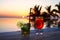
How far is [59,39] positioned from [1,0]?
80.1 inches

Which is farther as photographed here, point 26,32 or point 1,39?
point 26,32

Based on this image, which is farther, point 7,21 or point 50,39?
point 7,21

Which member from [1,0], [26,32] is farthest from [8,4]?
[26,32]

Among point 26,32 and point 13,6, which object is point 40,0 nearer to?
point 13,6

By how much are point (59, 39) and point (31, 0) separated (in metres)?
2.22

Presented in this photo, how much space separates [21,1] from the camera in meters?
3.39

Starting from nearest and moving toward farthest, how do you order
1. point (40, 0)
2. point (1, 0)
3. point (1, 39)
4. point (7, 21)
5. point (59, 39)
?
point (1, 39)
point (59, 39)
point (7, 21)
point (1, 0)
point (40, 0)

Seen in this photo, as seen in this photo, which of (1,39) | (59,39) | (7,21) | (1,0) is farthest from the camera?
(1,0)

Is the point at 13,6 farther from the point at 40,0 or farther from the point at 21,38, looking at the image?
the point at 21,38

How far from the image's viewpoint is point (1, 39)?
4.73 feet

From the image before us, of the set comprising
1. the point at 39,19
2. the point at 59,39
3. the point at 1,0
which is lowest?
the point at 59,39

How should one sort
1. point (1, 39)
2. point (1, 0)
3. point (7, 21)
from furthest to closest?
1. point (1, 0)
2. point (7, 21)
3. point (1, 39)

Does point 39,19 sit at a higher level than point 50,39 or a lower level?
higher

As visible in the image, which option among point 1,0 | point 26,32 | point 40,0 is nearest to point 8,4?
point 1,0
